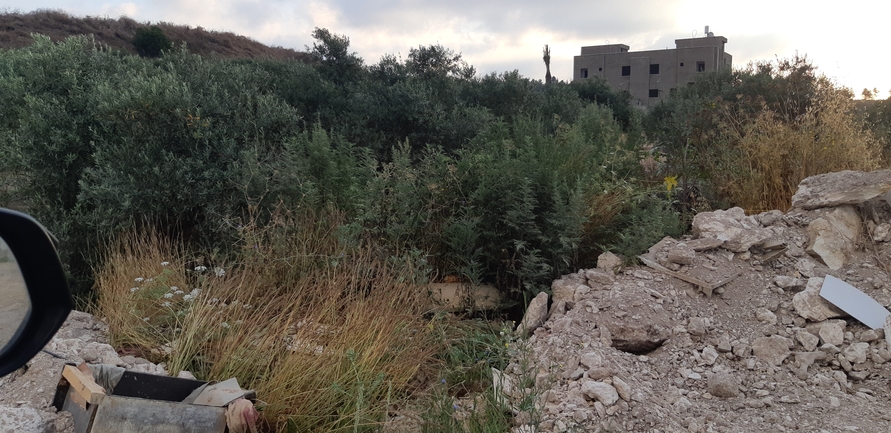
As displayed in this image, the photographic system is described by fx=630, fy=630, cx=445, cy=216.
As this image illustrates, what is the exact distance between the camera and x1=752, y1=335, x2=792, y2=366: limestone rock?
12.8 ft

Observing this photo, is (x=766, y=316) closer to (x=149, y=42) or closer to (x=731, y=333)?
(x=731, y=333)

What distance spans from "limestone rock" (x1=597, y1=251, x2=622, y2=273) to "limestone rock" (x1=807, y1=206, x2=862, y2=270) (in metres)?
1.57

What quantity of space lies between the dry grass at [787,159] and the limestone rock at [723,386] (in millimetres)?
3809

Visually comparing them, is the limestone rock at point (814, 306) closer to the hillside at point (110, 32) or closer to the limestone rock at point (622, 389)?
the limestone rock at point (622, 389)

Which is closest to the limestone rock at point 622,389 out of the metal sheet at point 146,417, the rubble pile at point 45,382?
the metal sheet at point 146,417

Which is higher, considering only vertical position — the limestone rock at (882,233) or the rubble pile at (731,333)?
the limestone rock at (882,233)

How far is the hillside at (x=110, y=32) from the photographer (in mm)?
32219

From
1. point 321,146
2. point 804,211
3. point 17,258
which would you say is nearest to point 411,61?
point 321,146

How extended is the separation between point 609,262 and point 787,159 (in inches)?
136

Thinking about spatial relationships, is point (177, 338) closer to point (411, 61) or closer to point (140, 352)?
point (140, 352)

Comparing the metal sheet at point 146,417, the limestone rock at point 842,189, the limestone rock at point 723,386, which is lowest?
the limestone rock at point 723,386

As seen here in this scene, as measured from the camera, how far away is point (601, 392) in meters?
3.35

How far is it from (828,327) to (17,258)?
4.39 m

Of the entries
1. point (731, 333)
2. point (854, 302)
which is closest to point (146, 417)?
point (731, 333)
